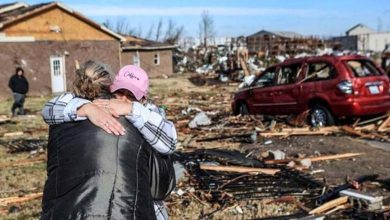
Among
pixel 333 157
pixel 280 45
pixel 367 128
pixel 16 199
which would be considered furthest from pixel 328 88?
pixel 280 45

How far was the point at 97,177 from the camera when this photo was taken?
2.64 m

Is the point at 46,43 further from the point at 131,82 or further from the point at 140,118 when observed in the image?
the point at 140,118

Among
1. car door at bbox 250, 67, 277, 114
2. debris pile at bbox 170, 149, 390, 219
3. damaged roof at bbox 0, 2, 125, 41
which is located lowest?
debris pile at bbox 170, 149, 390, 219

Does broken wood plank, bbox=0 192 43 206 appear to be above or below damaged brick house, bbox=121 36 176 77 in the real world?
below

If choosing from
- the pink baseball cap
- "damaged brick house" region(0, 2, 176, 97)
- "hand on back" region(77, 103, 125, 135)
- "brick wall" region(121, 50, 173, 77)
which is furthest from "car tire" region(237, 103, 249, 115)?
"brick wall" region(121, 50, 173, 77)

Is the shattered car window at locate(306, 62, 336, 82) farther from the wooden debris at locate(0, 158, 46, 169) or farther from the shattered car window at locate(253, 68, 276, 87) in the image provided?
the wooden debris at locate(0, 158, 46, 169)

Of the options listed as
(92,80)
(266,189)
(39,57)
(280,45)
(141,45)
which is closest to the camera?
(92,80)

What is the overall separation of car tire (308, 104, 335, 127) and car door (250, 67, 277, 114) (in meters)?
1.53

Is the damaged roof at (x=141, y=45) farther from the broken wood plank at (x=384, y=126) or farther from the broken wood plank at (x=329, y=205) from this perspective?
the broken wood plank at (x=329, y=205)

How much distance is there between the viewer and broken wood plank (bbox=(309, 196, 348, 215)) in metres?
7.10

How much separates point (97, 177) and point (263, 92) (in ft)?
44.1

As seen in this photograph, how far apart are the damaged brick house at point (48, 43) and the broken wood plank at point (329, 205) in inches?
1102

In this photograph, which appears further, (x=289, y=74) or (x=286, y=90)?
(x=289, y=74)

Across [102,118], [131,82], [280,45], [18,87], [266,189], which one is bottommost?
[266,189]
